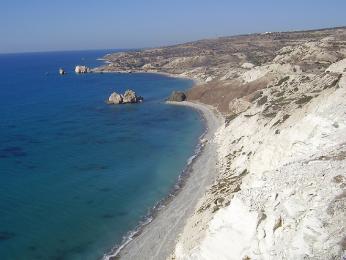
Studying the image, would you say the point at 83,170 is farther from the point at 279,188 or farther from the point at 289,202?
the point at 289,202

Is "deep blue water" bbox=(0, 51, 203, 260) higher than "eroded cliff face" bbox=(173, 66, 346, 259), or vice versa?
"eroded cliff face" bbox=(173, 66, 346, 259)

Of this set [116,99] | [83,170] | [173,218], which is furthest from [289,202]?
[116,99]

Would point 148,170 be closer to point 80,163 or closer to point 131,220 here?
point 80,163

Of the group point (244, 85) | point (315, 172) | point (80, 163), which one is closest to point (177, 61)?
point (244, 85)

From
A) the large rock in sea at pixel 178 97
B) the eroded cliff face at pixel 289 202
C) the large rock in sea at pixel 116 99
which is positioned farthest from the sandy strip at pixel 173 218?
the large rock in sea at pixel 116 99

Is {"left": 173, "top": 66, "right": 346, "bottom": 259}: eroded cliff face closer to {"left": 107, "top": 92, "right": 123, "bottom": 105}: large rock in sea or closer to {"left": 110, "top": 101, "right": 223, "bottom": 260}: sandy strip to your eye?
{"left": 110, "top": 101, "right": 223, "bottom": 260}: sandy strip

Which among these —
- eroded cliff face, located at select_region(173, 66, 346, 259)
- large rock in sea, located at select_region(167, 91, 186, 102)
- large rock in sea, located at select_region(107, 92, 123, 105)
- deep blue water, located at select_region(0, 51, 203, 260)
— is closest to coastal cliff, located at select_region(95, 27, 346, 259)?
eroded cliff face, located at select_region(173, 66, 346, 259)
